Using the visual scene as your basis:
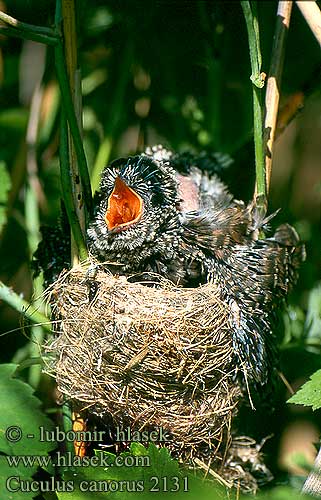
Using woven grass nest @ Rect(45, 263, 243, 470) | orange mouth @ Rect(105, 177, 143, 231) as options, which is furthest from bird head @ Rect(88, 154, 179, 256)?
woven grass nest @ Rect(45, 263, 243, 470)

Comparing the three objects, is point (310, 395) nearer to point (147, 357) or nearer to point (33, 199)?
point (147, 357)

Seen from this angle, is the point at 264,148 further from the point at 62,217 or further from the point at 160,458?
the point at 160,458

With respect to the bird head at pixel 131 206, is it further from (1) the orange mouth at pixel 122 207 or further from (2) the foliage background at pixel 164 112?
(2) the foliage background at pixel 164 112

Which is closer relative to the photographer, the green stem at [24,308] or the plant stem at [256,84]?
the plant stem at [256,84]

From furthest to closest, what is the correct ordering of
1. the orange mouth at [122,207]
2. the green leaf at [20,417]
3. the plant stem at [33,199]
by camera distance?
1. the plant stem at [33,199]
2. the orange mouth at [122,207]
3. the green leaf at [20,417]

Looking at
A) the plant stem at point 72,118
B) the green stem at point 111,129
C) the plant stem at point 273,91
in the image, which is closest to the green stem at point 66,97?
the plant stem at point 72,118

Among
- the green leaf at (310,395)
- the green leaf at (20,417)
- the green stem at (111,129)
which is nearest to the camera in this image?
the green leaf at (310,395)

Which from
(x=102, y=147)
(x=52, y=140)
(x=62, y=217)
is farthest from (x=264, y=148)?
(x=52, y=140)

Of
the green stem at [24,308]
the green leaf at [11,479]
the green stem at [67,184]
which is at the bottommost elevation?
the green leaf at [11,479]
